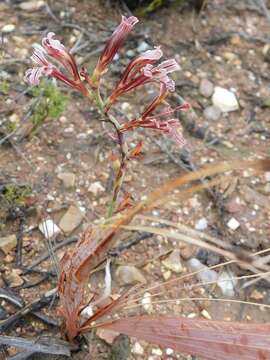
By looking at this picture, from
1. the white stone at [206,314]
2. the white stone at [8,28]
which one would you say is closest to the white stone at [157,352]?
the white stone at [206,314]

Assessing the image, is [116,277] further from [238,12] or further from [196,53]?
[238,12]

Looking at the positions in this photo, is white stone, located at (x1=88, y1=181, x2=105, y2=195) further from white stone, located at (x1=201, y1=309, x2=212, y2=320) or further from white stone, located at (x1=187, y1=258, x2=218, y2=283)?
white stone, located at (x1=201, y1=309, x2=212, y2=320)

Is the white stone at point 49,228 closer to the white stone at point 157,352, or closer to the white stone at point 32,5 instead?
the white stone at point 157,352

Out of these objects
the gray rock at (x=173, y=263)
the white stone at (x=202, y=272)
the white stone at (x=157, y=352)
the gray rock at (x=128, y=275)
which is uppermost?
the gray rock at (x=128, y=275)

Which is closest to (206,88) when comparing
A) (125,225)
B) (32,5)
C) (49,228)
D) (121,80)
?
(32,5)

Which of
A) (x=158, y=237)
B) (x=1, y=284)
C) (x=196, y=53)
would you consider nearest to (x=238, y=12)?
(x=196, y=53)
